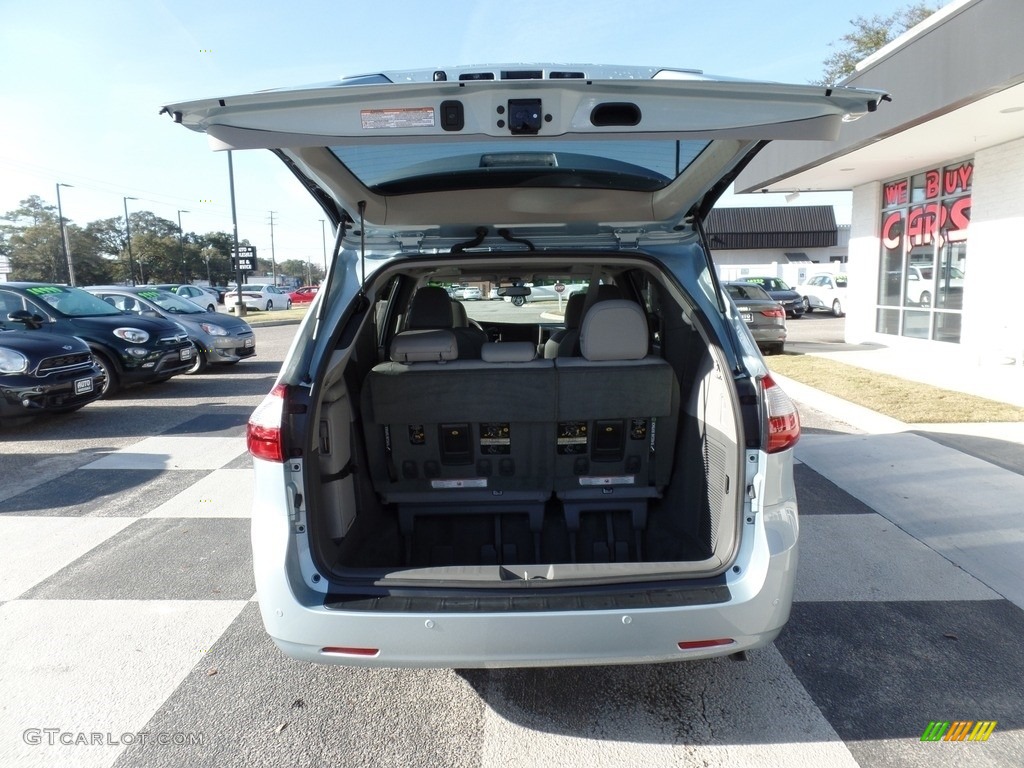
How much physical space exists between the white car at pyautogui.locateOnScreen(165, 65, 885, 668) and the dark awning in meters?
41.9

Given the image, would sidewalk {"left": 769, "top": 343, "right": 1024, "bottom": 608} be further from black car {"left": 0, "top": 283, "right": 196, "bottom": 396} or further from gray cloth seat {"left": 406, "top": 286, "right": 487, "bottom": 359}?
black car {"left": 0, "top": 283, "right": 196, "bottom": 396}

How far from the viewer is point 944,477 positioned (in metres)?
5.27

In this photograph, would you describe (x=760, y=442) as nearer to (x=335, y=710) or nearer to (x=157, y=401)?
(x=335, y=710)

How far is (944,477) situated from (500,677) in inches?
166

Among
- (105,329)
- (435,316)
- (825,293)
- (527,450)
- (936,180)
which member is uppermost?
(936,180)

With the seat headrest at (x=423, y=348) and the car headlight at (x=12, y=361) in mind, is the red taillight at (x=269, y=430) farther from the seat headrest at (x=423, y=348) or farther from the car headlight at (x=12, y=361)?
the car headlight at (x=12, y=361)

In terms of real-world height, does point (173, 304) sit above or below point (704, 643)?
above

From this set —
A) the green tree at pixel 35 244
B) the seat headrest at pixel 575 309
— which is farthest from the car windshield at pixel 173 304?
the green tree at pixel 35 244

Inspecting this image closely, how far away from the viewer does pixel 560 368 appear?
10.5 ft

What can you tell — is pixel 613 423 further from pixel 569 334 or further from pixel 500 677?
pixel 500 677

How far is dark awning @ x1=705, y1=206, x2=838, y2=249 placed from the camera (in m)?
42.6

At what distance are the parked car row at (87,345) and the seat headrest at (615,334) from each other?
21.3 ft

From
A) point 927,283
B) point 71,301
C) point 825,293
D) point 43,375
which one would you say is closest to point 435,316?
point 43,375

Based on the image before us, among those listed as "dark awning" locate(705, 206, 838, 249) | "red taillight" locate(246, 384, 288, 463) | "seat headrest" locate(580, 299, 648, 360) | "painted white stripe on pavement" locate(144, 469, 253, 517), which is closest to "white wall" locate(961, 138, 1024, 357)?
"seat headrest" locate(580, 299, 648, 360)
